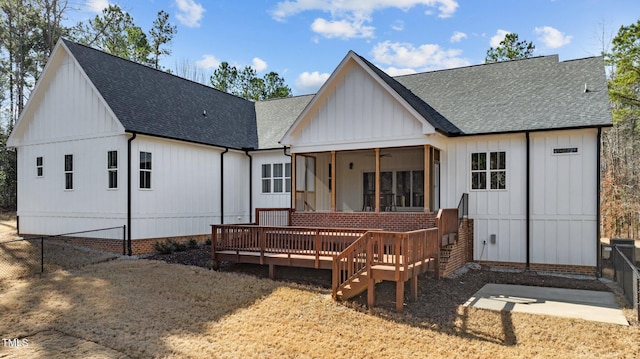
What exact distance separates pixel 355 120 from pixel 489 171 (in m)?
4.53

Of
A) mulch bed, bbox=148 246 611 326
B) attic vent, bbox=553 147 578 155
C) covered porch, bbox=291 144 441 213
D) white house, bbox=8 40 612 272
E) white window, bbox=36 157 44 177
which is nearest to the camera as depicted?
mulch bed, bbox=148 246 611 326

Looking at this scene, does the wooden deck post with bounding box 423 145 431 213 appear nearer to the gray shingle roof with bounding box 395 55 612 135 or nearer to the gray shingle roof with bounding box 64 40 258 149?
the gray shingle roof with bounding box 395 55 612 135

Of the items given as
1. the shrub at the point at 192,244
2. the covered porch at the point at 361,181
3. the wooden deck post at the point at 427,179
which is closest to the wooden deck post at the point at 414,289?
the wooden deck post at the point at 427,179

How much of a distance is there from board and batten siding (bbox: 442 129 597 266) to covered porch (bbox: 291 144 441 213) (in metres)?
2.02

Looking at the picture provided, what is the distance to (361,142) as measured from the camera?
13688mm

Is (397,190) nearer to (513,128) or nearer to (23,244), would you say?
(513,128)

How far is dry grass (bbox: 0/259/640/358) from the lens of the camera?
22.3 ft

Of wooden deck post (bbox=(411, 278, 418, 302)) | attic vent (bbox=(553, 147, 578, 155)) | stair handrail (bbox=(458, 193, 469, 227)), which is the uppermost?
attic vent (bbox=(553, 147, 578, 155))

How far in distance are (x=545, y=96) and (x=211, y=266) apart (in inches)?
472

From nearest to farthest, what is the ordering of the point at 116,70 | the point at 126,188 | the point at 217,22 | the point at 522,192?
the point at 522,192 → the point at 126,188 → the point at 116,70 → the point at 217,22

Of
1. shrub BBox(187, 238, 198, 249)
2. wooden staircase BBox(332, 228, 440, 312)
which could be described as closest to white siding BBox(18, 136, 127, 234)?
shrub BBox(187, 238, 198, 249)

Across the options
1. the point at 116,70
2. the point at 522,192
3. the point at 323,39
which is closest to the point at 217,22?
the point at 323,39

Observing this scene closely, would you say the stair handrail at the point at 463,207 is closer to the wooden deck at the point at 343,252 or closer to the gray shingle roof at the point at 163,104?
the wooden deck at the point at 343,252

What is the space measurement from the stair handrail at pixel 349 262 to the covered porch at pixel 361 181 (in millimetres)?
5748
